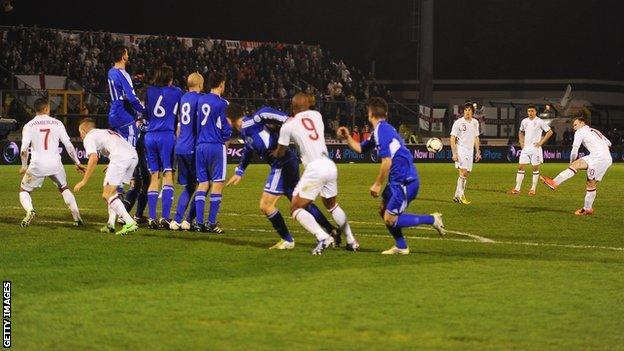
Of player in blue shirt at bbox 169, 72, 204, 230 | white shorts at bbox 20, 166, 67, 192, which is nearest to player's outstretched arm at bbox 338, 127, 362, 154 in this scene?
player in blue shirt at bbox 169, 72, 204, 230

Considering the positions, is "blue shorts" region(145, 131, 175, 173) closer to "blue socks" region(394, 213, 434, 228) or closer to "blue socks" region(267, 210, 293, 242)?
"blue socks" region(267, 210, 293, 242)

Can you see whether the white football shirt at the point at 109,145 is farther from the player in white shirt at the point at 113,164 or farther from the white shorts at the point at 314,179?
the white shorts at the point at 314,179

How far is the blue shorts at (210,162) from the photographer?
49.0ft

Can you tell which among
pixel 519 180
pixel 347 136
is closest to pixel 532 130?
pixel 519 180

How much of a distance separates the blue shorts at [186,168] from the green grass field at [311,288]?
1004 mm

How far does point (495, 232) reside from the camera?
1627 cm

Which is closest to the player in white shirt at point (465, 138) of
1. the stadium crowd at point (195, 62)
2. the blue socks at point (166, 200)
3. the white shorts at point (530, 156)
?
the white shorts at point (530, 156)

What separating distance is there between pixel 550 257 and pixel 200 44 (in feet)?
120

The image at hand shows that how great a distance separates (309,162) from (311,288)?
2.79m

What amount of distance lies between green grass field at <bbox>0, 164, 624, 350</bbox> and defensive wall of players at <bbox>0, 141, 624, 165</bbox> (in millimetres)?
20109

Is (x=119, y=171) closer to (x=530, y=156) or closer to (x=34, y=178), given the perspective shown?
(x=34, y=178)

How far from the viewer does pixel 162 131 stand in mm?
15641

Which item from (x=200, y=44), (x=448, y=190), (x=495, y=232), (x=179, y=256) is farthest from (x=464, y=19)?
(x=179, y=256)

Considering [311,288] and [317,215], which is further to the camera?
[317,215]
